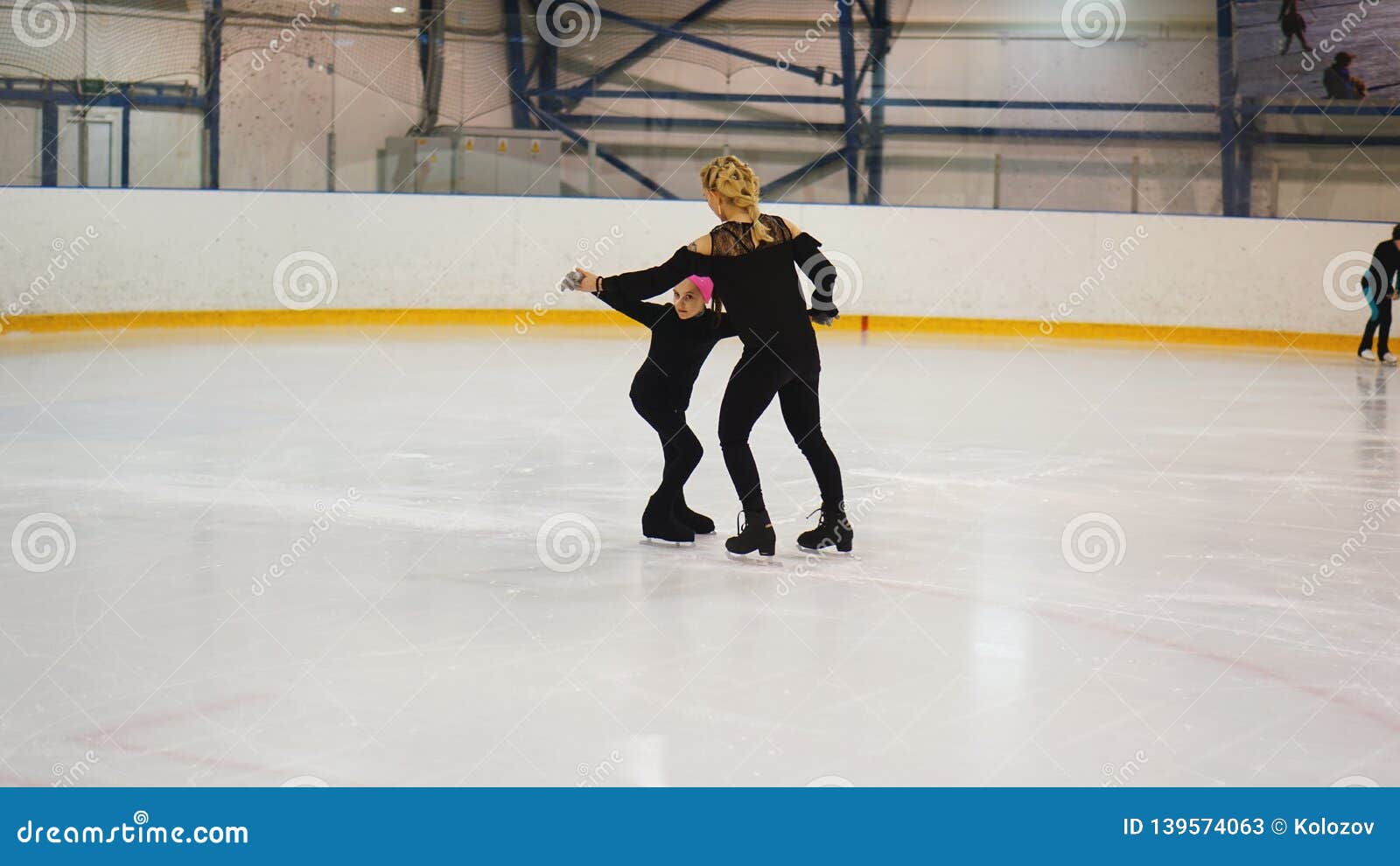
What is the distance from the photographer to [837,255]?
15.5 m

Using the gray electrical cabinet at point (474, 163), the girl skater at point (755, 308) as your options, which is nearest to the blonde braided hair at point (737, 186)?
the girl skater at point (755, 308)

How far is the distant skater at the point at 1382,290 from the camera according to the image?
13.0 m

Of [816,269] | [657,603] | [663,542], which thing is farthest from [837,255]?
[657,603]

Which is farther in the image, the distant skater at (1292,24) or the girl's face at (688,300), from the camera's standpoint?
the distant skater at (1292,24)

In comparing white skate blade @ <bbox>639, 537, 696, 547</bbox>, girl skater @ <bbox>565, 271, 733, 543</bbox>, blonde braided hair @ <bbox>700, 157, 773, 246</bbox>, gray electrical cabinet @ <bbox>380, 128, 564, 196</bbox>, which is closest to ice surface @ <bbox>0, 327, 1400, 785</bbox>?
white skate blade @ <bbox>639, 537, 696, 547</bbox>

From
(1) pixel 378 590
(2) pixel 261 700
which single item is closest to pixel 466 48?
(1) pixel 378 590

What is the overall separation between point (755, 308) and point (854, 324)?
10604 mm

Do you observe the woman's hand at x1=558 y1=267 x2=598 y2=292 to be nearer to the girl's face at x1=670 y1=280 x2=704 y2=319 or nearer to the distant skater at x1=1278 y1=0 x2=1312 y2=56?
the girl's face at x1=670 y1=280 x2=704 y2=319

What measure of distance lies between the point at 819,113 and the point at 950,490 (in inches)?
411

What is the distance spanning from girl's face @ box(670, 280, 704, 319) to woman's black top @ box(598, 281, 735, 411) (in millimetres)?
66

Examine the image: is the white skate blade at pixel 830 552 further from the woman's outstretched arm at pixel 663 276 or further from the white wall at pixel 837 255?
the white wall at pixel 837 255

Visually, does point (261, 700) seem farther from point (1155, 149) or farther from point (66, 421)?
point (1155, 149)

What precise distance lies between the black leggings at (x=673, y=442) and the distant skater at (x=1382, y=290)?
9511mm

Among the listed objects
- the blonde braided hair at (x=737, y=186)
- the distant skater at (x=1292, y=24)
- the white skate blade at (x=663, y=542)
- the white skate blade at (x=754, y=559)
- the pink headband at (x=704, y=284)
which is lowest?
the white skate blade at (x=663, y=542)
